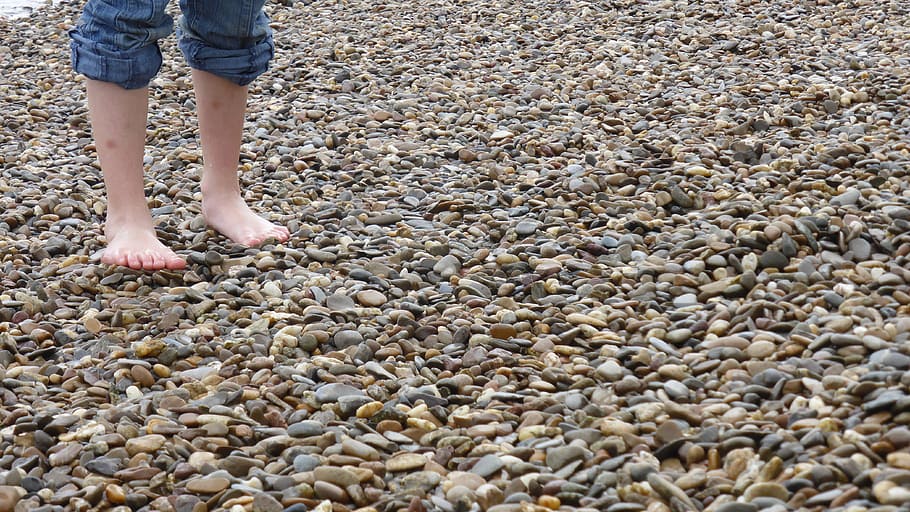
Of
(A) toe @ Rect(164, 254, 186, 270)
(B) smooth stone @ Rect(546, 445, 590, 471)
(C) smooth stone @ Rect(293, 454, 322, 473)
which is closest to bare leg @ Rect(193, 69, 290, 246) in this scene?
(A) toe @ Rect(164, 254, 186, 270)

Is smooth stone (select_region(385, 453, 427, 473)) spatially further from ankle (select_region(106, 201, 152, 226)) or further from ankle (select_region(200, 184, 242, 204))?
ankle (select_region(200, 184, 242, 204))

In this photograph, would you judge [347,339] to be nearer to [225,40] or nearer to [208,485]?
[208,485]

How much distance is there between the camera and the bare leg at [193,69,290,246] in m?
3.18

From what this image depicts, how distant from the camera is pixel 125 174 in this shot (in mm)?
2957

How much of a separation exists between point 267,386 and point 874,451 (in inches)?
52.3

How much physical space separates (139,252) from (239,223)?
39 centimetres

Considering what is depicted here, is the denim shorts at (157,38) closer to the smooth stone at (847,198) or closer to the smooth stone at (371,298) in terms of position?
the smooth stone at (371,298)

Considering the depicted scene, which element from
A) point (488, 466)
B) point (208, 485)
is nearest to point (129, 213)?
point (208, 485)

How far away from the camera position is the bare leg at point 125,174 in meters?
2.87

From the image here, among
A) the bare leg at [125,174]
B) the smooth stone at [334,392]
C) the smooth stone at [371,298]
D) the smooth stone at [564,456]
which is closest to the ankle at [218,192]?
the bare leg at [125,174]

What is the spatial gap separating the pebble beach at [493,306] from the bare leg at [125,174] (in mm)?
59

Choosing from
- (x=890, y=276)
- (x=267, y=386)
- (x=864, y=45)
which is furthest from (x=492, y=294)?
(x=864, y=45)

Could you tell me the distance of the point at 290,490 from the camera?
189 centimetres

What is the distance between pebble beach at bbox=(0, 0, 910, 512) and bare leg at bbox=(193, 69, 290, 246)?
0.08m
